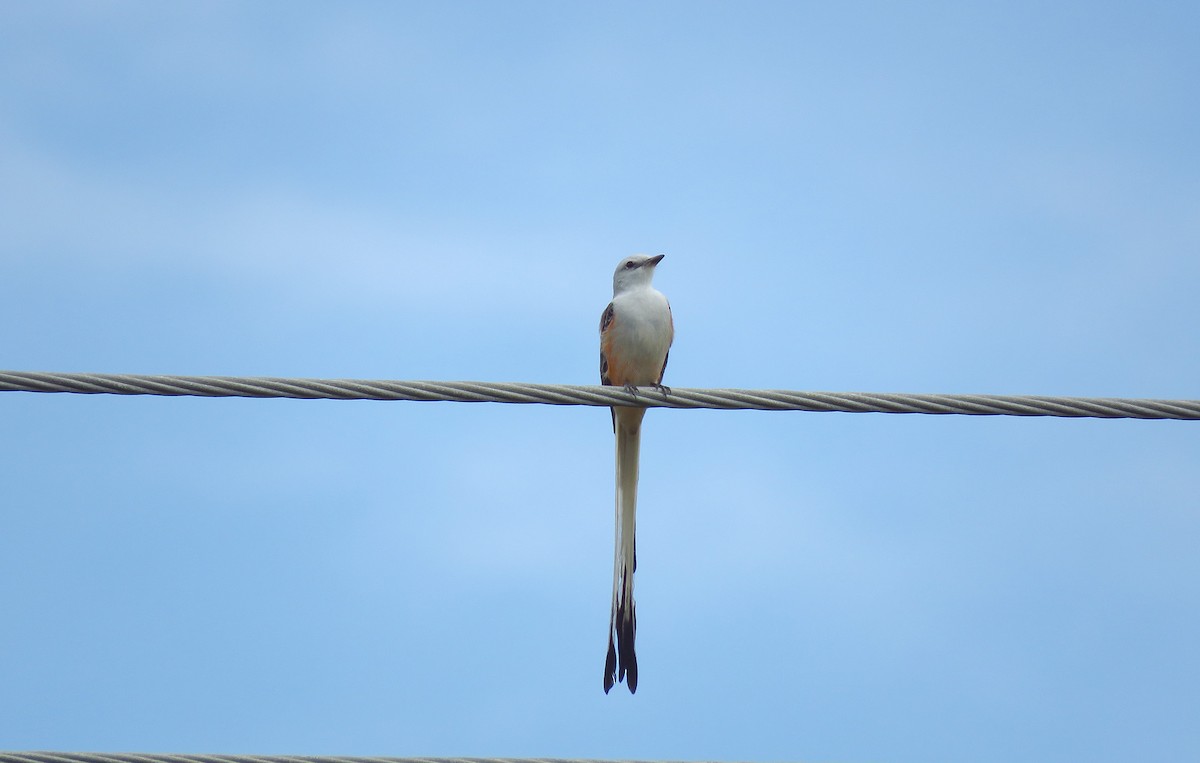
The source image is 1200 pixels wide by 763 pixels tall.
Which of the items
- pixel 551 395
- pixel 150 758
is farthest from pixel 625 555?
pixel 150 758

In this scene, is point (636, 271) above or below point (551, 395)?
above

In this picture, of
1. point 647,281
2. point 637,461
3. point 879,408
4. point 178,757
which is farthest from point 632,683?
point 647,281

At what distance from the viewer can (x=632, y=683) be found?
13.4 feet

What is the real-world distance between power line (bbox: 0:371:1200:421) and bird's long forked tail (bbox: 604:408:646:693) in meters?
1.18

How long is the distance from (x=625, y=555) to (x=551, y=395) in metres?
1.34

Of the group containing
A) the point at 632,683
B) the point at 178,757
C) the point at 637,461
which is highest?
the point at 637,461

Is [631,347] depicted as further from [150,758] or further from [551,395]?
[150,758]

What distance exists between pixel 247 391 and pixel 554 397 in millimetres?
848

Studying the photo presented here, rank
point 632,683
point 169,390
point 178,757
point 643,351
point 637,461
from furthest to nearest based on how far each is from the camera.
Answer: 1. point 643,351
2. point 637,461
3. point 632,683
4. point 169,390
5. point 178,757

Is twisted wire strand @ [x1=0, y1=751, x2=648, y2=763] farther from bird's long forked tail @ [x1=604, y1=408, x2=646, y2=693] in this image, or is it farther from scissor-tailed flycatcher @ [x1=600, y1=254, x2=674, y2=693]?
scissor-tailed flycatcher @ [x1=600, y1=254, x2=674, y2=693]

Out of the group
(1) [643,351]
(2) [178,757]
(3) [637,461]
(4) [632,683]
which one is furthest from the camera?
(1) [643,351]

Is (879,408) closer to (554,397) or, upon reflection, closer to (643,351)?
(554,397)

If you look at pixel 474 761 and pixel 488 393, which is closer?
pixel 474 761

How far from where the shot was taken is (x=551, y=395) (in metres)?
3.24
